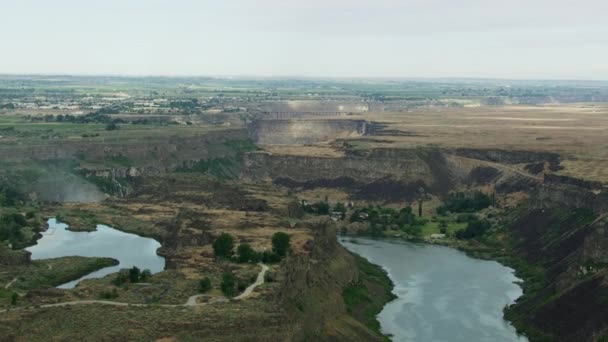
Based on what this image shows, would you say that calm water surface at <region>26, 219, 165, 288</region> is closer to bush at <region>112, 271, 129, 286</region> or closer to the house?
bush at <region>112, 271, 129, 286</region>

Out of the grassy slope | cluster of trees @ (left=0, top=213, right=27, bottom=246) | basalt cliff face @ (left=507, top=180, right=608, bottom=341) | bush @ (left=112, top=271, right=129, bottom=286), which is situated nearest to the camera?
bush @ (left=112, top=271, right=129, bottom=286)

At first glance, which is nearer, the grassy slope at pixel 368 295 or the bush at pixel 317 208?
the grassy slope at pixel 368 295

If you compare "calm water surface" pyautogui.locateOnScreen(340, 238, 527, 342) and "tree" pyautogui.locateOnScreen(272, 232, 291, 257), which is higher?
"tree" pyautogui.locateOnScreen(272, 232, 291, 257)

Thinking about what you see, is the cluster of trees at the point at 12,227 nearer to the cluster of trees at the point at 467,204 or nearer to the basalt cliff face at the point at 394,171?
the basalt cliff face at the point at 394,171

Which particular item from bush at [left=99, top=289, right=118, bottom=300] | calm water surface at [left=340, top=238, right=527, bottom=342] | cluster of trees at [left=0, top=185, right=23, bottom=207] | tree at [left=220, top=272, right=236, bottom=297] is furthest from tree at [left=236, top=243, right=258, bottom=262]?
cluster of trees at [left=0, top=185, right=23, bottom=207]

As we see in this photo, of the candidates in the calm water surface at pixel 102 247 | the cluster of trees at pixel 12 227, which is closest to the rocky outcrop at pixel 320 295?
the calm water surface at pixel 102 247

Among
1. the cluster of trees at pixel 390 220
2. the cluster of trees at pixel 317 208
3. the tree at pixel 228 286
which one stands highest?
the tree at pixel 228 286
